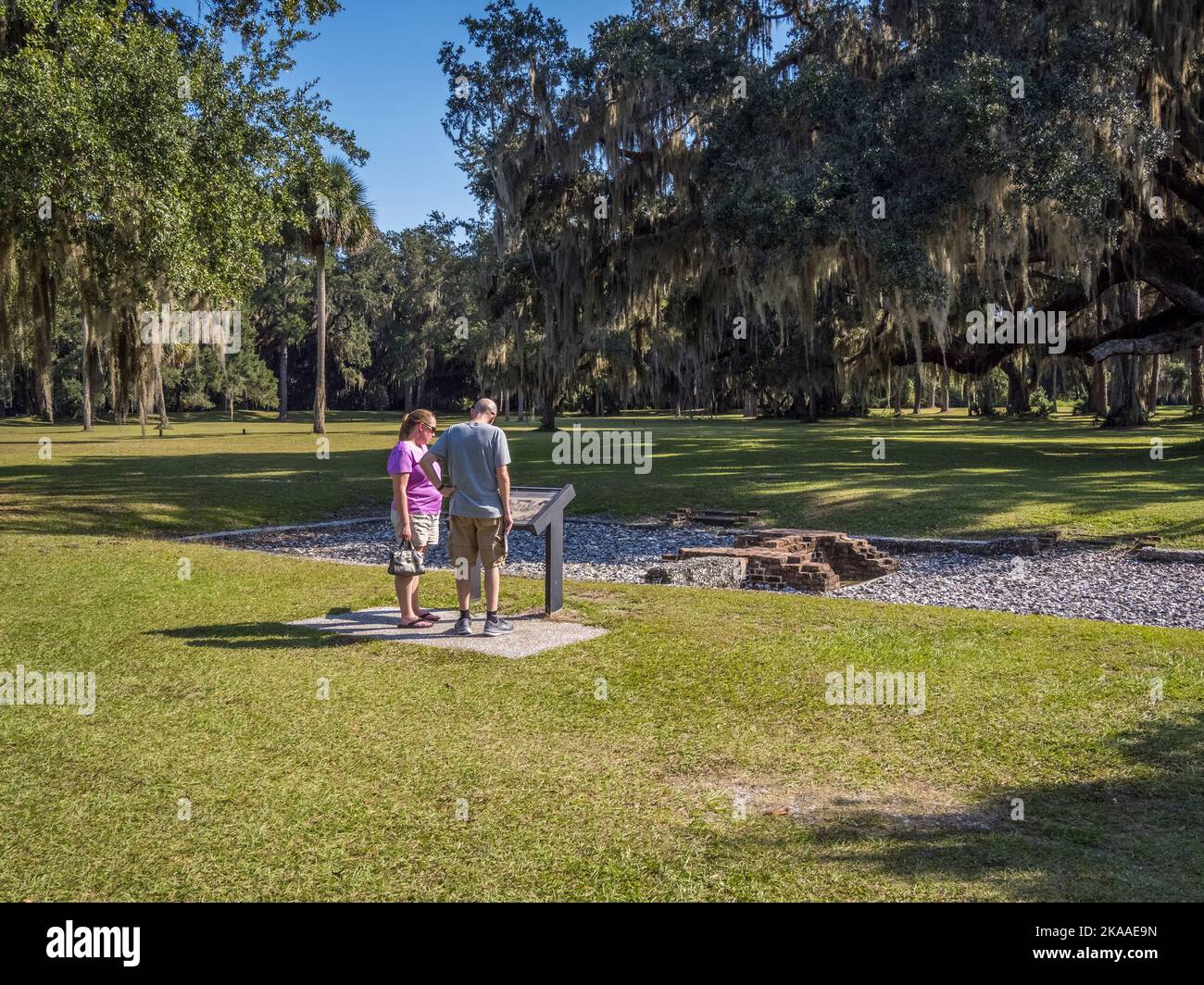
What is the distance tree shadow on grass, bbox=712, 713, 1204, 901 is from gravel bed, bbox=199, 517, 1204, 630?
17.5ft

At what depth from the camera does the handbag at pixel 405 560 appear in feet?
27.2

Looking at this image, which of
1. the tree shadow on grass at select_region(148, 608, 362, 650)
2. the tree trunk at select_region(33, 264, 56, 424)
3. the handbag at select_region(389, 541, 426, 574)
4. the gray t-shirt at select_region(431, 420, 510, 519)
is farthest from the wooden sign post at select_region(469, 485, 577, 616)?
the tree trunk at select_region(33, 264, 56, 424)

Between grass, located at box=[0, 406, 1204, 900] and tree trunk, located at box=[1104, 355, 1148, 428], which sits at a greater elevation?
tree trunk, located at box=[1104, 355, 1148, 428]

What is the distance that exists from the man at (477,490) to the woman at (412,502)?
0.33 meters

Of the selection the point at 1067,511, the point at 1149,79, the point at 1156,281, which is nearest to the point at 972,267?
the point at 1156,281

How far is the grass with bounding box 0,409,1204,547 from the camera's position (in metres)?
16.1

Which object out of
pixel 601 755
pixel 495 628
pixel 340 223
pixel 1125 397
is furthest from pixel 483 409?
pixel 1125 397

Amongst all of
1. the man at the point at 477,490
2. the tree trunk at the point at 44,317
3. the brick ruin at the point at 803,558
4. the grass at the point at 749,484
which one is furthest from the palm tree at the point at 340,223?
the man at the point at 477,490

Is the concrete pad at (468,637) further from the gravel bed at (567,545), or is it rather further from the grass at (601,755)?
the gravel bed at (567,545)

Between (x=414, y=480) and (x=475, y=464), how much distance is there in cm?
99

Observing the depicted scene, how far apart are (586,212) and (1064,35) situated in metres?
10.5

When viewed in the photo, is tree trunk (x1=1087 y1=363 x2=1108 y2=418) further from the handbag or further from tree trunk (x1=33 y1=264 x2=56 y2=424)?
the handbag

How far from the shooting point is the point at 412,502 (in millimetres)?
8594

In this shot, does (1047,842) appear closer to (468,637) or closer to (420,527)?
(468,637)
